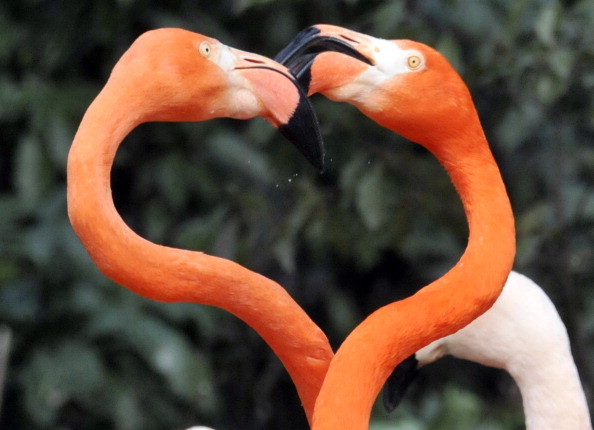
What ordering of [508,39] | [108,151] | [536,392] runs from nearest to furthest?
[108,151], [536,392], [508,39]

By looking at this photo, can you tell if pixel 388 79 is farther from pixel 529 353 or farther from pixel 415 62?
pixel 529 353

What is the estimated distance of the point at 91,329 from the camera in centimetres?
253

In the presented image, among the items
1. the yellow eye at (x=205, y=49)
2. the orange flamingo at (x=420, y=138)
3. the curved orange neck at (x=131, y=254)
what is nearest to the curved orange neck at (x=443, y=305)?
the orange flamingo at (x=420, y=138)

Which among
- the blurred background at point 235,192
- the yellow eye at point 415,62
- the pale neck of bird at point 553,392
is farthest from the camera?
the blurred background at point 235,192

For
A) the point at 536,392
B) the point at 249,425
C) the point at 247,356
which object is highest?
the point at 536,392

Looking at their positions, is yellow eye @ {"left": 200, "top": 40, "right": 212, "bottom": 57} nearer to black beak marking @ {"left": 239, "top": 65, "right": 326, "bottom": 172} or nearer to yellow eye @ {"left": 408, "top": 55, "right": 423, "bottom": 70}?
black beak marking @ {"left": 239, "top": 65, "right": 326, "bottom": 172}

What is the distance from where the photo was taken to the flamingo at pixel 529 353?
1.64 meters

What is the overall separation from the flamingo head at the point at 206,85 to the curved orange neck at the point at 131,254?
21mm

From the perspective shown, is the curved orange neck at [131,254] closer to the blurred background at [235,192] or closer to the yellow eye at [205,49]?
the yellow eye at [205,49]

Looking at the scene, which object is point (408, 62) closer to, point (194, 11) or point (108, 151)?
point (108, 151)

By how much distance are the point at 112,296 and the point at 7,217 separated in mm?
292

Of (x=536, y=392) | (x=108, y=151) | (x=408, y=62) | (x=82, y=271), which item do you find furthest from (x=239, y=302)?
(x=82, y=271)

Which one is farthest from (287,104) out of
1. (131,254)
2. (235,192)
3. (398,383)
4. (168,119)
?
(235,192)

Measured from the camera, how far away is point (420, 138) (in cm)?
140
